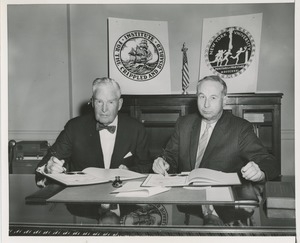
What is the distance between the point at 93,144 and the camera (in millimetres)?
2125

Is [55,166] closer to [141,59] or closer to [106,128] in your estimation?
[106,128]

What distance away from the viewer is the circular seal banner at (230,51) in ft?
11.7

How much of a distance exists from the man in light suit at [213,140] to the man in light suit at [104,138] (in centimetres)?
23

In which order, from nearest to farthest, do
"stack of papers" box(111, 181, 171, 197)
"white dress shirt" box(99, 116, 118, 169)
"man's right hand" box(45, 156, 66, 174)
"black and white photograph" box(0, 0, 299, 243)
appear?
1. "black and white photograph" box(0, 0, 299, 243)
2. "stack of papers" box(111, 181, 171, 197)
3. "man's right hand" box(45, 156, 66, 174)
4. "white dress shirt" box(99, 116, 118, 169)

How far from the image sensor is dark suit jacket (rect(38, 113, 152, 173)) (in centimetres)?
211

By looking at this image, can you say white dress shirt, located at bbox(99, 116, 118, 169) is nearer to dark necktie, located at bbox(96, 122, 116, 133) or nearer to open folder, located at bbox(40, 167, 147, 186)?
dark necktie, located at bbox(96, 122, 116, 133)

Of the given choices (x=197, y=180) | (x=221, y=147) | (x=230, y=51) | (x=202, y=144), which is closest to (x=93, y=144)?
(x=202, y=144)

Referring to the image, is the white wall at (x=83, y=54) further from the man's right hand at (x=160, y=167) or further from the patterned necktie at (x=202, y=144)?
the man's right hand at (x=160, y=167)

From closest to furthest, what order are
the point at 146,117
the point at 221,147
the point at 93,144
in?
the point at 221,147
the point at 93,144
the point at 146,117

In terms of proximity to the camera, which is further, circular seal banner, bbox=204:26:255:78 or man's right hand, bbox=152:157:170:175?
circular seal banner, bbox=204:26:255:78

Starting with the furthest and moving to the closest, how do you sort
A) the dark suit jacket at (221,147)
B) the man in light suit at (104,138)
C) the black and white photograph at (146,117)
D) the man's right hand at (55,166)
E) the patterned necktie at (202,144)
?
the man in light suit at (104,138) < the patterned necktie at (202,144) < the dark suit jacket at (221,147) < the man's right hand at (55,166) < the black and white photograph at (146,117)

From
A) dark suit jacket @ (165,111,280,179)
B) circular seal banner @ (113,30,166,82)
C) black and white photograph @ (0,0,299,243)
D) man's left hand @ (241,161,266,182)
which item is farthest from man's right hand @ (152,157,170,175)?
circular seal banner @ (113,30,166,82)

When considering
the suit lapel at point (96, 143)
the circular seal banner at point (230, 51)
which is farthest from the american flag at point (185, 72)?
the suit lapel at point (96, 143)

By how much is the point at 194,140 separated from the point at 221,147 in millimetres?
191
